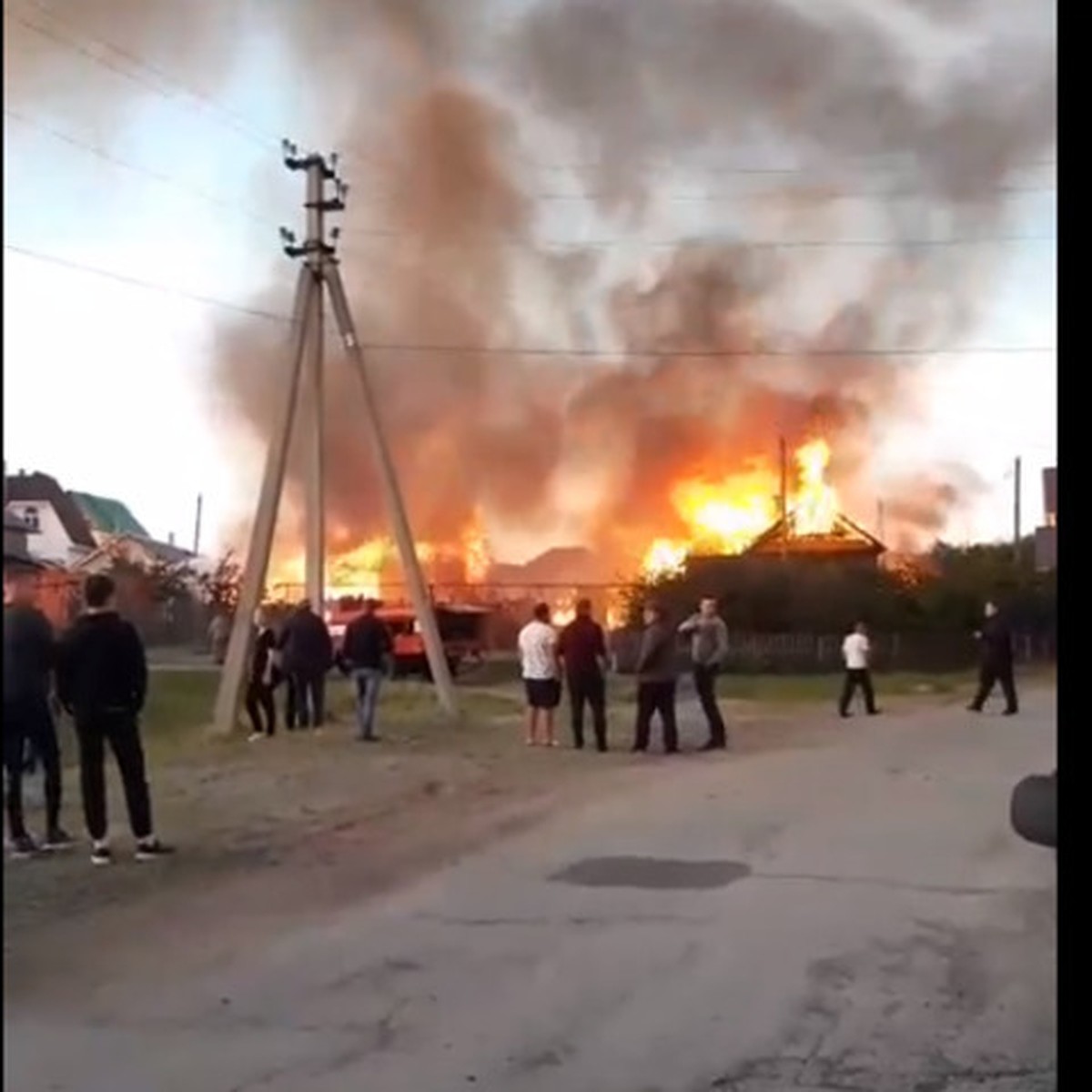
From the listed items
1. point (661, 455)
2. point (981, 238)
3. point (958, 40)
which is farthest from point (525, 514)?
point (958, 40)

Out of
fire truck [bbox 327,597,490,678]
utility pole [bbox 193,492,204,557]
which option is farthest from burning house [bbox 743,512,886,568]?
utility pole [bbox 193,492,204,557]

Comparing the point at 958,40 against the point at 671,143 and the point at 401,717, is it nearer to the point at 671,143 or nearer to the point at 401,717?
the point at 671,143

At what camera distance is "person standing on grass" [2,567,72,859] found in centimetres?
111

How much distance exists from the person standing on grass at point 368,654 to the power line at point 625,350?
25cm

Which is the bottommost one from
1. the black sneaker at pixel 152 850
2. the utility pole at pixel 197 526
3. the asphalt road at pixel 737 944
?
the asphalt road at pixel 737 944

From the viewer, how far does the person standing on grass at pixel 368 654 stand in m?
1.35

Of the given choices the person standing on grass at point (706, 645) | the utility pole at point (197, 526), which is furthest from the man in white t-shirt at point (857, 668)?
the utility pole at point (197, 526)

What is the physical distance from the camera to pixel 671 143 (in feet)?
4.80

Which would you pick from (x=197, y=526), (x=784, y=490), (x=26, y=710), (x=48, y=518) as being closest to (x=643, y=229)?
(x=784, y=490)

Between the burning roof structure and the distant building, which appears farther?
the burning roof structure

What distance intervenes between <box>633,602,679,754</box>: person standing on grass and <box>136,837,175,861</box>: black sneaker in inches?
17.4

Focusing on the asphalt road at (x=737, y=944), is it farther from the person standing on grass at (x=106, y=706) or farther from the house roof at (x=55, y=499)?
the house roof at (x=55, y=499)

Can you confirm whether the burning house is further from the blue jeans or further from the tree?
the tree

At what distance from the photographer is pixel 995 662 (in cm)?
142
